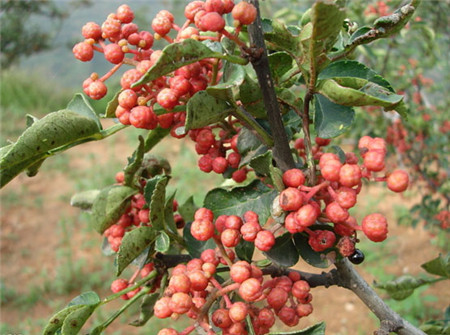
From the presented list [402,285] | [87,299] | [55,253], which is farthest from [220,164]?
[55,253]

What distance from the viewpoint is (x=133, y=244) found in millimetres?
869

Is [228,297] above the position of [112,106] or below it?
below

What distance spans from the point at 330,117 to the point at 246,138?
6.6 inches

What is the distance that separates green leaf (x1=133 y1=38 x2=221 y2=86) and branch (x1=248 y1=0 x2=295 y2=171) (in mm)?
78

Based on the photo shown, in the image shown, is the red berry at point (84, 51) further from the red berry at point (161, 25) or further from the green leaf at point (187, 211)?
the green leaf at point (187, 211)

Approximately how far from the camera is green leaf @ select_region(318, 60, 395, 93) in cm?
79

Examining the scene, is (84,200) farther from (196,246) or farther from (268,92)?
(268,92)

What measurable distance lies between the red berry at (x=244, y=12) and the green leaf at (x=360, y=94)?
0.53 ft

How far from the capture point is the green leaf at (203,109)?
70 centimetres

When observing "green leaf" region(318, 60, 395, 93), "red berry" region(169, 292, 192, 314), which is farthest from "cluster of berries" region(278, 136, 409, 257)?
"red berry" region(169, 292, 192, 314)

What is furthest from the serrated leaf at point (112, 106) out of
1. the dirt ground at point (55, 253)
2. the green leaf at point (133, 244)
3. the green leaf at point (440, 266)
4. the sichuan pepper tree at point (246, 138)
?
the dirt ground at point (55, 253)

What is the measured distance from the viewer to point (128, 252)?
2.81 feet

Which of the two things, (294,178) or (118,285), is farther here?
(118,285)

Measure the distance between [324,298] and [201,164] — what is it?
3.37 m
